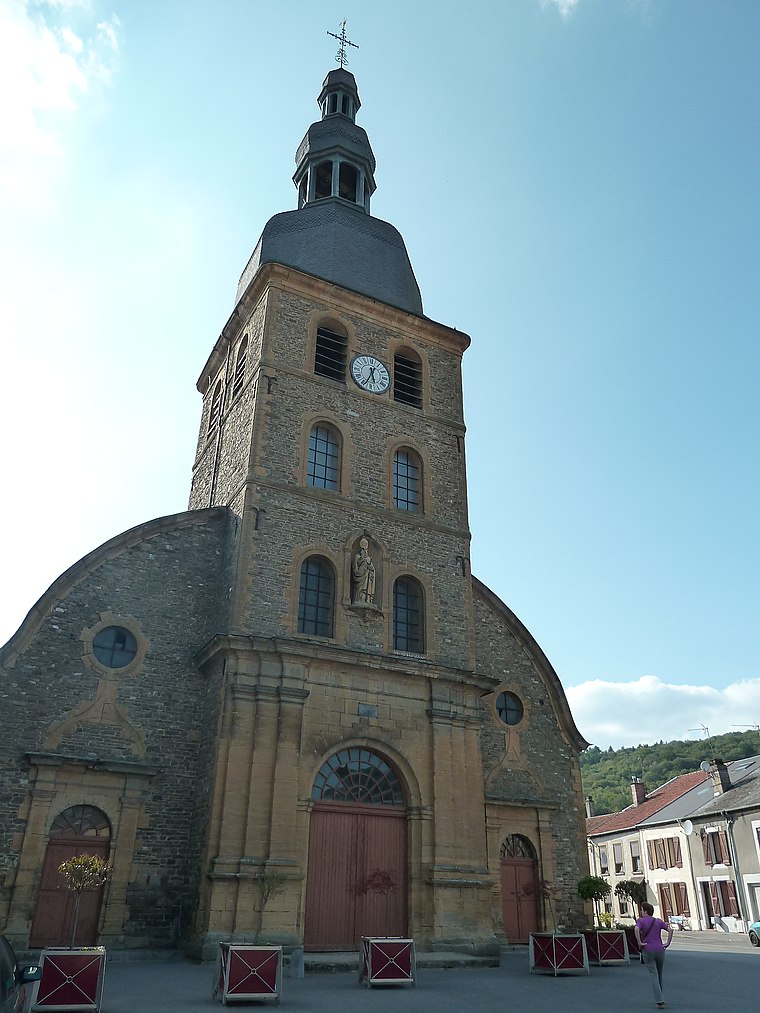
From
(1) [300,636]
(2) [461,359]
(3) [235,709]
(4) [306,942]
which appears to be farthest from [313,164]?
(4) [306,942]

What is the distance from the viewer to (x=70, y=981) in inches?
343

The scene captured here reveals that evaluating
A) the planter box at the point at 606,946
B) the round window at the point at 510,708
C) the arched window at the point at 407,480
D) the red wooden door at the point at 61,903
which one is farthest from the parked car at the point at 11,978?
the round window at the point at 510,708

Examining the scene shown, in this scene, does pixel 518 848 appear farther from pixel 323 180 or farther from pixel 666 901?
pixel 666 901

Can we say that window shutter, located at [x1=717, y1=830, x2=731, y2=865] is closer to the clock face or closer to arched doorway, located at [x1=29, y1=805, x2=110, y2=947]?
the clock face

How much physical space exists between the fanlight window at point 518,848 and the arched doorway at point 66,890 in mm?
8563

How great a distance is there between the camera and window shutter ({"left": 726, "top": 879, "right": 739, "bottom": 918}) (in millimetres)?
30656

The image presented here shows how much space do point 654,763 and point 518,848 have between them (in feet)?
240

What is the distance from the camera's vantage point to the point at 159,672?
51.1 ft

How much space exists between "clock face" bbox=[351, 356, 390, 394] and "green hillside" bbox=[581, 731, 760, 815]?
→ 2191 inches

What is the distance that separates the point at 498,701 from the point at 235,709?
7.18 m

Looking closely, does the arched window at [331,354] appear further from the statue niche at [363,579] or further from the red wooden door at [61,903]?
the red wooden door at [61,903]

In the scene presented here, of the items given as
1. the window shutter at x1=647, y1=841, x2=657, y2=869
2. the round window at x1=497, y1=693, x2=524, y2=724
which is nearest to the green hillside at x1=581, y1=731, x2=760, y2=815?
the window shutter at x1=647, y1=841, x2=657, y2=869

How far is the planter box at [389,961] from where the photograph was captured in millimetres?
11141

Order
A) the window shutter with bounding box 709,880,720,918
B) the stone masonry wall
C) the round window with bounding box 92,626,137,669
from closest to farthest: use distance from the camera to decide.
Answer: the stone masonry wall < the round window with bounding box 92,626,137,669 < the window shutter with bounding box 709,880,720,918
